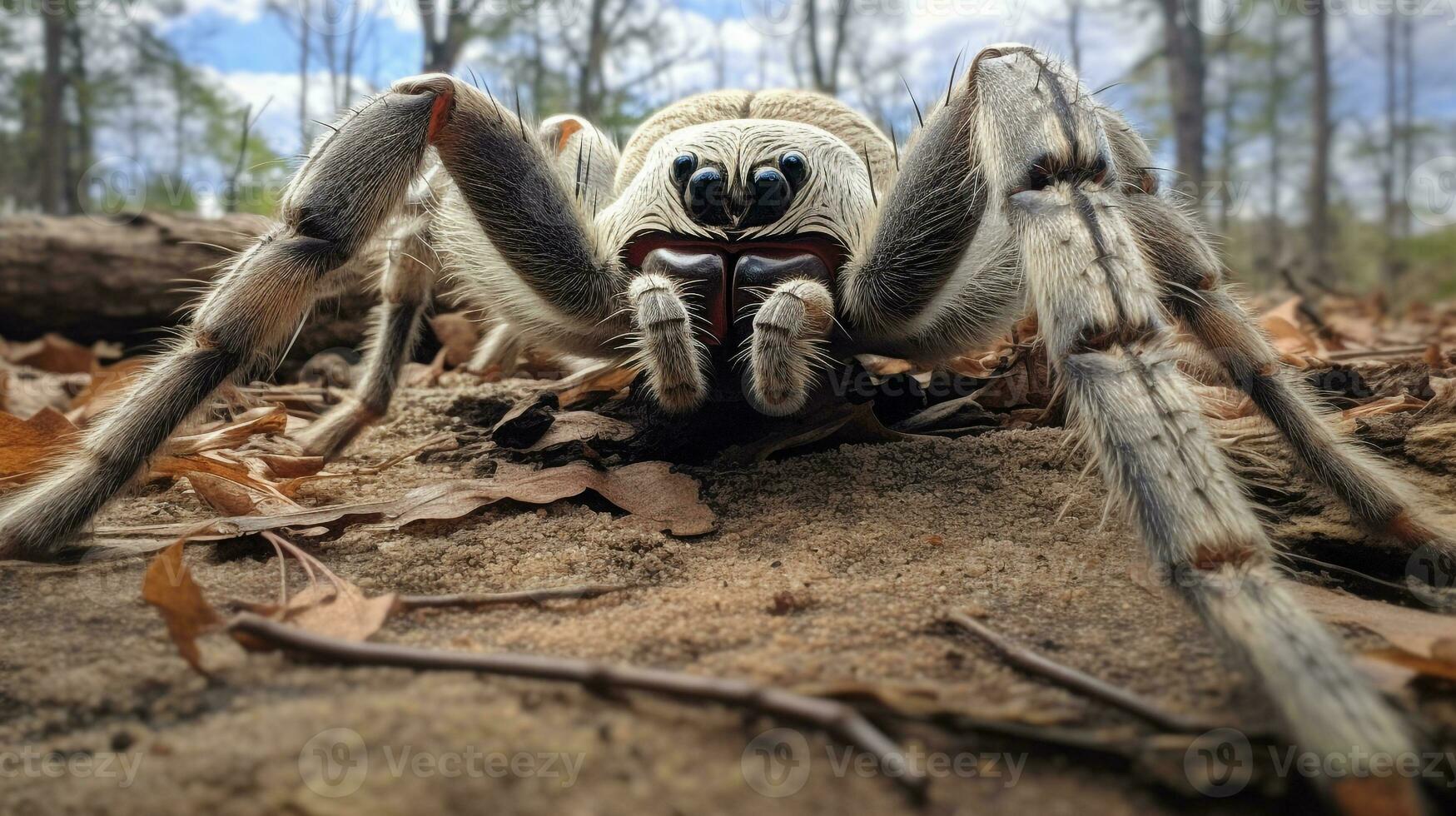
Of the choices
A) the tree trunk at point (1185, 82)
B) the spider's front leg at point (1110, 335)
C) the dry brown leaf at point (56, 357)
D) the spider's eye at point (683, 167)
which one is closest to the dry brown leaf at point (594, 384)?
the spider's eye at point (683, 167)

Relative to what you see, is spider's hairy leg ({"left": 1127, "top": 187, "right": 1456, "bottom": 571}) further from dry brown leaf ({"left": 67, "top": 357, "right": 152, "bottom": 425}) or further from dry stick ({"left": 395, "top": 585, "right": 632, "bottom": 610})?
dry brown leaf ({"left": 67, "top": 357, "right": 152, "bottom": 425})

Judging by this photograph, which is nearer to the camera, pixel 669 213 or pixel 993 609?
pixel 993 609

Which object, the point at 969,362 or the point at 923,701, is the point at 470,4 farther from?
the point at 923,701

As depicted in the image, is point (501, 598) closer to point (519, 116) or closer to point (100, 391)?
point (519, 116)

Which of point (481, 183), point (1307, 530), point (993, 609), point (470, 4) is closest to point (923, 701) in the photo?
point (993, 609)

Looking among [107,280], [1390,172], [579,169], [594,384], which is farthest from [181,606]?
[1390,172]
